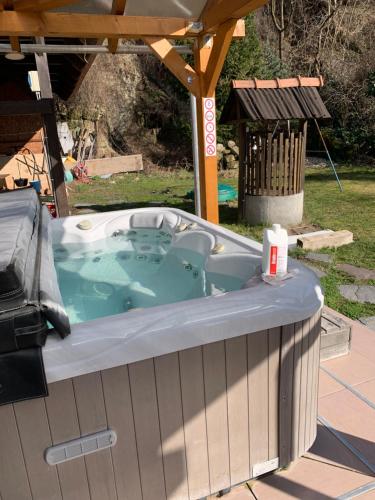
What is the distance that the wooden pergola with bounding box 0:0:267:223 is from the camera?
327 centimetres

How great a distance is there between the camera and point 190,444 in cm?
158

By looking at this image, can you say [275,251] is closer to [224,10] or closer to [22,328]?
[22,328]

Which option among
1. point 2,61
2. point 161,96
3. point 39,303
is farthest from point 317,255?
point 161,96

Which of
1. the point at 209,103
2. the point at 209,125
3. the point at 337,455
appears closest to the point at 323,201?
the point at 209,125

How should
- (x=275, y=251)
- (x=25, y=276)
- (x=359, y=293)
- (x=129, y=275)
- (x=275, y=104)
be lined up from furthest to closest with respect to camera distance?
(x=275, y=104) → (x=129, y=275) → (x=359, y=293) → (x=275, y=251) → (x=25, y=276)

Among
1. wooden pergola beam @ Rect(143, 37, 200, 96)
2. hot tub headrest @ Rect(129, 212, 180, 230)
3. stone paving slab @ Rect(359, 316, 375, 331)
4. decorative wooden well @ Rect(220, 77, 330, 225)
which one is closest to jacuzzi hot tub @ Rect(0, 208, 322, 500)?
stone paving slab @ Rect(359, 316, 375, 331)

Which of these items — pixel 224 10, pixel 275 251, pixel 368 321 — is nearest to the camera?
pixel 275 251

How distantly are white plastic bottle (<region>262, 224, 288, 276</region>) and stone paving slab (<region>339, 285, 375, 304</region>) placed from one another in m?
1.81

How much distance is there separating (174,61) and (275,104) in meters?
1.85

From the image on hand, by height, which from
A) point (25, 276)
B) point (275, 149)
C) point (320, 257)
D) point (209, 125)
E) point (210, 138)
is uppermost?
point (209, 125)

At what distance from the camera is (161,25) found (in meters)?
3.83

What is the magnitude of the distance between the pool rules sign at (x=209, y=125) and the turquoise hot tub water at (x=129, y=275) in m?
1.10

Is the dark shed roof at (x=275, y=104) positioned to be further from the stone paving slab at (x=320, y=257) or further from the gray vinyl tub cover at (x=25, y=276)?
the gray vinyl tub cover at (x=25, y=276)

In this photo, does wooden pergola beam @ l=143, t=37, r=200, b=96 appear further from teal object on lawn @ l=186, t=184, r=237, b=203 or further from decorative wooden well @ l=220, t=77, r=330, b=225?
teal object on lawn @ l=186, t=184, r=237, b=203
